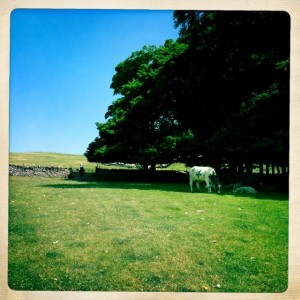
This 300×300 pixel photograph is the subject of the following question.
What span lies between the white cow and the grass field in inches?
43.5

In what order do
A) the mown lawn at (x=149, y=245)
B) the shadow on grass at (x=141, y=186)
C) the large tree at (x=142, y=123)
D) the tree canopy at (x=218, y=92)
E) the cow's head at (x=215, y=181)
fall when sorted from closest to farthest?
the mown lawn at (x=149, y=245) < the tree canopy at (x=218, y=92) < the shadow on grass at (x=141, y=186) < the cow's head at (x=215, y=181) < the large tree at (x=142, y=123)

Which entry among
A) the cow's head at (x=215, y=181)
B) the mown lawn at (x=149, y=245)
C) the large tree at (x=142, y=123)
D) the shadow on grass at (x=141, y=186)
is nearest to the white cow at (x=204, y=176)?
the cow's head at (x=215, y=181)

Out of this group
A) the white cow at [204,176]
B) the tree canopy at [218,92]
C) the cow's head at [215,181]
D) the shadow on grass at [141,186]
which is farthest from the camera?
the cow's head at [215,181]

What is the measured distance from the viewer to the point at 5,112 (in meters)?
3.60

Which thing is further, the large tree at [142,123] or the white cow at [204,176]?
the large tree at [142,123]

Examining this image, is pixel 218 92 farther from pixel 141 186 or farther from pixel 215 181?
pixel 141 186

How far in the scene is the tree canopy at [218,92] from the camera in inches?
231

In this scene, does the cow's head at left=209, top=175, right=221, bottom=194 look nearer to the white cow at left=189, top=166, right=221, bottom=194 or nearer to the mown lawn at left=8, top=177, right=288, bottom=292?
the white cow at left=189, top=166, right=221, bottom=194

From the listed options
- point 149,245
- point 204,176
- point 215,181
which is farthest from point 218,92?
point 149,245

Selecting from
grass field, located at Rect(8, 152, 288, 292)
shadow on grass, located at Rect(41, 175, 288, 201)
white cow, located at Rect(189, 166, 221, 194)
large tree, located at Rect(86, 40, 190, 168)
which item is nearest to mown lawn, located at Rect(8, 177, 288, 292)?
grass field, located at Rect(8, 152, 288, 292)

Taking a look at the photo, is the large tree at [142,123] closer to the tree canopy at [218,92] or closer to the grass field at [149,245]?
the tree canopy at [218,92]

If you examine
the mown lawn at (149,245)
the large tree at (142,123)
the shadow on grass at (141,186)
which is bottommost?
the mown lawn at (149,245)

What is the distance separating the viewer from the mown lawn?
3.11 m

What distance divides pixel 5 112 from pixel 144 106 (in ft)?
15.0
